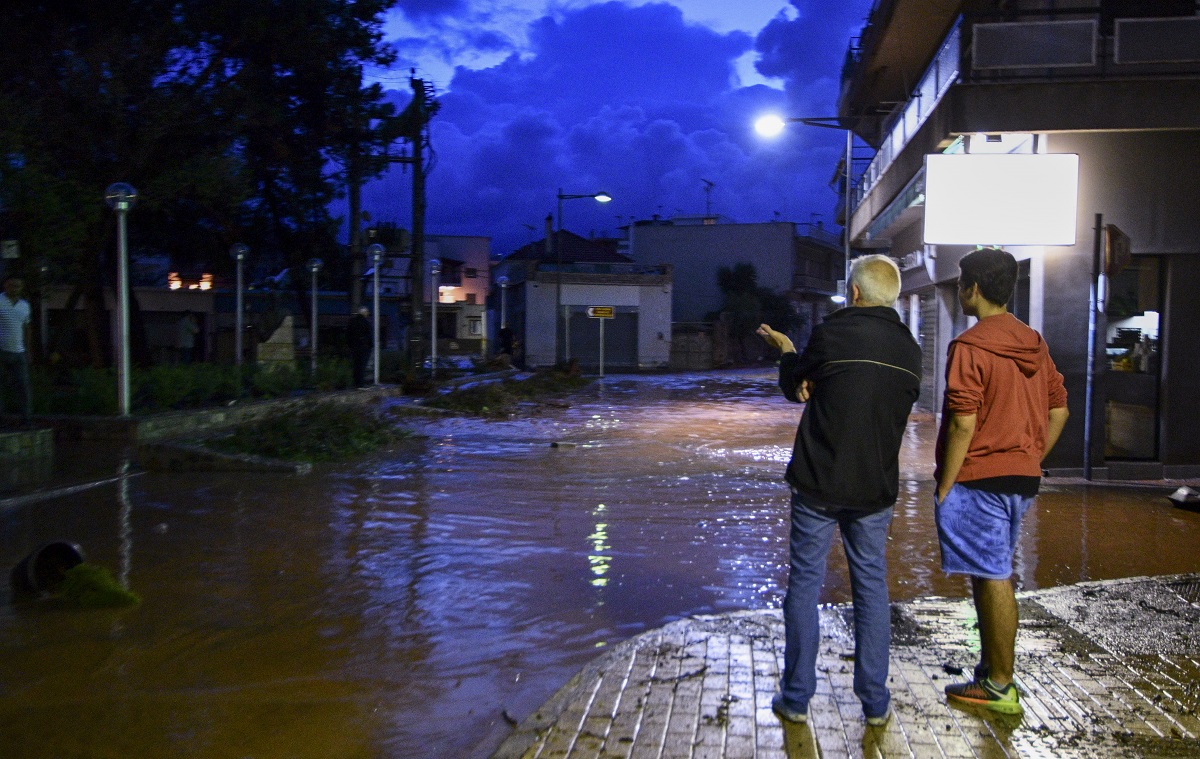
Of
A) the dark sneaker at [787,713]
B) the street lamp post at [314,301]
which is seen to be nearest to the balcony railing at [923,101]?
the dark sneaker at [787,713]

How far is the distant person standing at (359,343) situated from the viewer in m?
21.6

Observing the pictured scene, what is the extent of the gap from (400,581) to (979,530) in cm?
368

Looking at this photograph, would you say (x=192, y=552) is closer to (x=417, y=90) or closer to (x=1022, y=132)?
(x=1022, y=132)

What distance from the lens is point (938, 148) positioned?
12641 millimetres

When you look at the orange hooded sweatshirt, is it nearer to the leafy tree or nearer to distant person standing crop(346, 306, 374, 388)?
the leafy tree

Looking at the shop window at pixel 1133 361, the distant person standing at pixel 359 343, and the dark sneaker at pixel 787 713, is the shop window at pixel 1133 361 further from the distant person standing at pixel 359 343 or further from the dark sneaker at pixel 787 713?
the distant person standing at pixel 359 343

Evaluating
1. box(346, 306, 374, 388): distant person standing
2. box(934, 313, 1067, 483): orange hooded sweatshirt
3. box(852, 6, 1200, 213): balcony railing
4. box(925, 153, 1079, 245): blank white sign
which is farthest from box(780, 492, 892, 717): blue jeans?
box(346, 306, 374, 388): distant person standing

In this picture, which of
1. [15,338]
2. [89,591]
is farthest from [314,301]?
[89,591]

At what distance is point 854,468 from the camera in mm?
3736

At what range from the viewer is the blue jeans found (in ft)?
12.6

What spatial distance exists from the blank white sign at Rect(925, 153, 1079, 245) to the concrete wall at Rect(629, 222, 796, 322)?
50336 mm

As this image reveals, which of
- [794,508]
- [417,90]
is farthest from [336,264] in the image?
[794,508]

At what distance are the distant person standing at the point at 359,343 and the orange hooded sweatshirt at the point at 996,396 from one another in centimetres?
1869

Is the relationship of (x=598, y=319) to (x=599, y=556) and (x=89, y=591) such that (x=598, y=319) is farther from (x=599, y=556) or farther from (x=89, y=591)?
(x=89, y=591)
